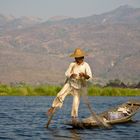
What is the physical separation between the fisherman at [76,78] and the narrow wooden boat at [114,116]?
90 centimetres

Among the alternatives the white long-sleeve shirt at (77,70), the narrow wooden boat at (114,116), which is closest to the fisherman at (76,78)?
the white long-sleeve shirt at (77,70)

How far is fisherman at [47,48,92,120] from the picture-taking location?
73.1 ft

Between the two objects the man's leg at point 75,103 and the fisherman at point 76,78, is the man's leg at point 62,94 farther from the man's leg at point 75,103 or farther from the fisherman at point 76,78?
the man's leg at point 75,103

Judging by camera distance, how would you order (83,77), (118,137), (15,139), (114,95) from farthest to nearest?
(114,95) < (83,77) < (118,137) < (15,139)

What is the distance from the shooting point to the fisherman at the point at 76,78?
22281 millimetres

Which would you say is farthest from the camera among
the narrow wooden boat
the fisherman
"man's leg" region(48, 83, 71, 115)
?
the narrow wooden boat

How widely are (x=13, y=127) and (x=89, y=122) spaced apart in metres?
3.39

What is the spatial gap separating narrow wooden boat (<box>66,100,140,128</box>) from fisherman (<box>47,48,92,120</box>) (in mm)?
903

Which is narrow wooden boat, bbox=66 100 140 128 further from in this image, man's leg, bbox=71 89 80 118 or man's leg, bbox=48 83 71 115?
man's leg, bbox=48 83 71 115

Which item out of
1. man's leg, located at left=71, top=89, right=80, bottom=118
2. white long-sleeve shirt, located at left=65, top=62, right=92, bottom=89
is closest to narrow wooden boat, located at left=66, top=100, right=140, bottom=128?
man's leg, located at left=71, top=89, right=80, bottom=118

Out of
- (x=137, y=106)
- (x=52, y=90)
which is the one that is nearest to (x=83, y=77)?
(x=137, y=106)

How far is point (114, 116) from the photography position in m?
27.2

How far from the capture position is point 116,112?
91.8 ft

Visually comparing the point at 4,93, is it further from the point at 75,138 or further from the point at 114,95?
the point at 75,138
